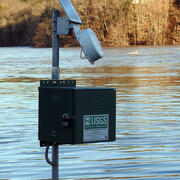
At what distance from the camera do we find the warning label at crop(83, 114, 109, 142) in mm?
4809

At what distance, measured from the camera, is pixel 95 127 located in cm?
488

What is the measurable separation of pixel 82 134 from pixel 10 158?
11.2 ft

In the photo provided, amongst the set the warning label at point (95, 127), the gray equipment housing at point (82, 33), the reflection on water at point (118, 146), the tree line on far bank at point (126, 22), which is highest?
the tree line on far bank at point (126, 22)

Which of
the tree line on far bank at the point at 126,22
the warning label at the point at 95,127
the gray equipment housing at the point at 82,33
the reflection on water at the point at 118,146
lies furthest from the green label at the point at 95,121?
the tree line on far bank at the point at 126,22

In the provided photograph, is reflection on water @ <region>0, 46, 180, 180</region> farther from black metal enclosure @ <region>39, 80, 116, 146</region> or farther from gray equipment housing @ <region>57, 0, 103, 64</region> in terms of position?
gray equipment housing @ <region>57, 0, 103, 64</region>

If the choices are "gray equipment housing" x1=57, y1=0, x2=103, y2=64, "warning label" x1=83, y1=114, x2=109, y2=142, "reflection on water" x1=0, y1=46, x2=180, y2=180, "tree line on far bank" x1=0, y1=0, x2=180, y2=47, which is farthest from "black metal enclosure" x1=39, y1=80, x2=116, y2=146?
"tree line on far bank" x1=0, y1=0, x2=180, y2=47

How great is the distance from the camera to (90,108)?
482cm

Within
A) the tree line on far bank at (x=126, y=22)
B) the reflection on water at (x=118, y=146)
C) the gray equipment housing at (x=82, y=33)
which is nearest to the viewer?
the gray equipment housing at (x=82, y=33)

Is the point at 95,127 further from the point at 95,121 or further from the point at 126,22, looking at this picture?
the point at 126,22

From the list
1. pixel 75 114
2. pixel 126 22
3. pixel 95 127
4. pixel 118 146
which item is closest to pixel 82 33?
pixel 75 114

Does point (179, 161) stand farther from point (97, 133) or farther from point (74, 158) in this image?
point (97, 133)

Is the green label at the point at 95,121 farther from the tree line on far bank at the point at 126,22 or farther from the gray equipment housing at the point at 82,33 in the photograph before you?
the tree line on far bank at the point at 126,22

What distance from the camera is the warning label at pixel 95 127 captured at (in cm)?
481

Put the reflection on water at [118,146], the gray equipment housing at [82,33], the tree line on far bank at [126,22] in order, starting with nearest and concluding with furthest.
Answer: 1. the gray equipment housing at [82,33]
2. the reflection on water at [118,146]
3. the tree line on far bank at [126,22]
